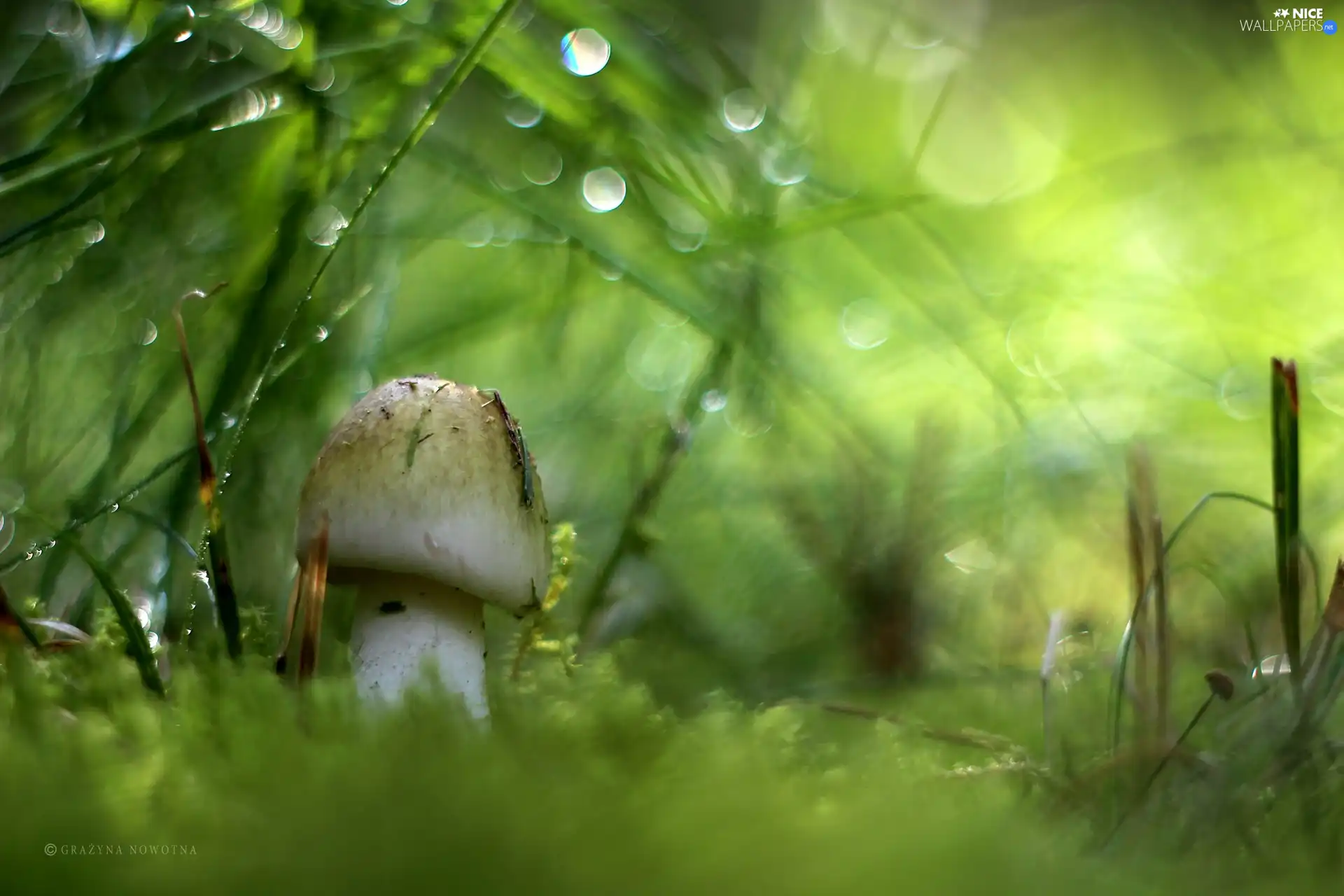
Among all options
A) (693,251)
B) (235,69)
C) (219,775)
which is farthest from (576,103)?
(219,775)

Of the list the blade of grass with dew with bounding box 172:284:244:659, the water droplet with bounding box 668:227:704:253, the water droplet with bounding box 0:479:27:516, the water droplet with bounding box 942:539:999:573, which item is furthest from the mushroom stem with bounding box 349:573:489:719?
the water droplet with bounding box 942:539:999:573

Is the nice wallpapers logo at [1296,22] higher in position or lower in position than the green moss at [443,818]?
higher

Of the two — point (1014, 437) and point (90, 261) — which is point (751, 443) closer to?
point (1014, 437)

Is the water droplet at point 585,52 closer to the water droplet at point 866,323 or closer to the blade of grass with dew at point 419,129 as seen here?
the blade of grass with dew at point 419,129

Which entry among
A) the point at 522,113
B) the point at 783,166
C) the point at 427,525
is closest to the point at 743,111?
the point at 783,166

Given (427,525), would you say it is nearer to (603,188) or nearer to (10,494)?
(10,494)

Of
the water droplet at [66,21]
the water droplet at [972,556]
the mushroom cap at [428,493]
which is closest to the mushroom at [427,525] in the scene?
the mushroom cap at [428,493]

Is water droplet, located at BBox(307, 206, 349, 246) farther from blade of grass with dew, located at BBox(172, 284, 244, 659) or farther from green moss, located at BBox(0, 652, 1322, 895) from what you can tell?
green moss, located at BBox(0, 652, 1322, 895)
